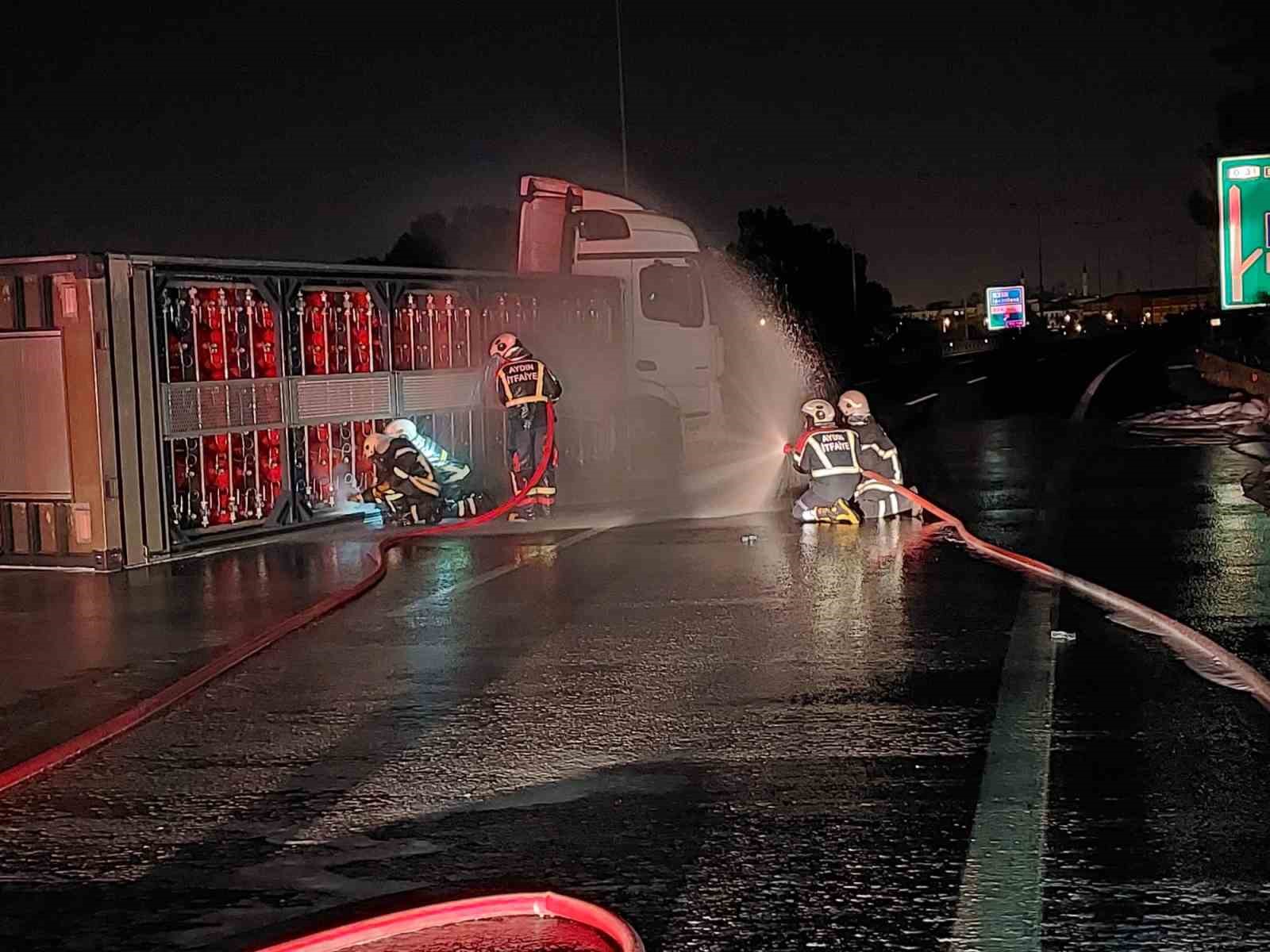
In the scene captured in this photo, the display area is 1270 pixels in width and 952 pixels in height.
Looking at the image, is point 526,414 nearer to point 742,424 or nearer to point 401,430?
point 401,430

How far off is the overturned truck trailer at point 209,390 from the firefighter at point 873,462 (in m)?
4.45

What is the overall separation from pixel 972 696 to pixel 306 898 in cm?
344

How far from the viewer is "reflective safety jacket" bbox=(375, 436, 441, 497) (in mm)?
14586

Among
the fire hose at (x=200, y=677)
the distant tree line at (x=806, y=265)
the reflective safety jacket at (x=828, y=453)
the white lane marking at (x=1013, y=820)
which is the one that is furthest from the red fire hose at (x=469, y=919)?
the distant tree line at (x=806, y=265)

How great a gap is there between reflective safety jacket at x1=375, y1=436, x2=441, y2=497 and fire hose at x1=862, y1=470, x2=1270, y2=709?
4773mm

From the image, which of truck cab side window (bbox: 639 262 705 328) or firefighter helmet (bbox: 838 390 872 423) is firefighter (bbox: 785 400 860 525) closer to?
firefighter helmet (bbox: 838 390 872 423)

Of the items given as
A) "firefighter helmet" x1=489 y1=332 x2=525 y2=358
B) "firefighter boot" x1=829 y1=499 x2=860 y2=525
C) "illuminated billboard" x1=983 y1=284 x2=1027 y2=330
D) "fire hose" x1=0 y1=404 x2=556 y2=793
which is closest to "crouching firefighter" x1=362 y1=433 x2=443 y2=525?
"fire hose" x1=0 y1=404 x2=556 y2=793

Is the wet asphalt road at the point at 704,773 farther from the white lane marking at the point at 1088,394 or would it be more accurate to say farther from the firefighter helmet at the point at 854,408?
the white lane marking at the point at 1088,394

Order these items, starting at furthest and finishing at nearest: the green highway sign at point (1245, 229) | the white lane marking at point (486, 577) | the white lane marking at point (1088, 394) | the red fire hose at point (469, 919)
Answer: the white lane marking at point (1088, 394)
the green highway sign at point (1245, 229)
the white lane marking at point (486, 577)
the red fire hose at point (469, 919)

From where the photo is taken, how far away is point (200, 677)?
26.8 feet

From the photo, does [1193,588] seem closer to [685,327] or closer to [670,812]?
[670,812]

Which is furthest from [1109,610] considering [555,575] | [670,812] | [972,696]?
[670,812]

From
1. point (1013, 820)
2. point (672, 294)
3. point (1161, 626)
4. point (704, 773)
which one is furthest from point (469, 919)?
point (672, 294)

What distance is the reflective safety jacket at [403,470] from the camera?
14586mm
